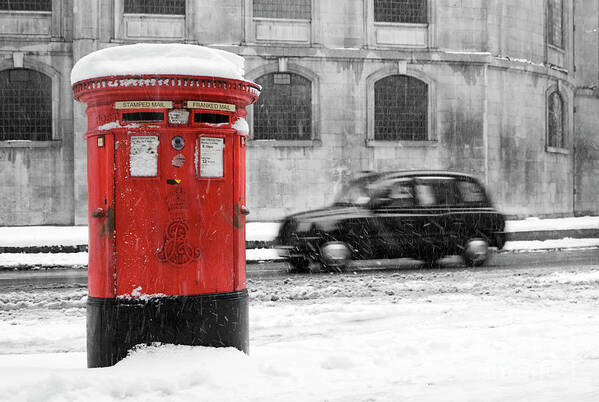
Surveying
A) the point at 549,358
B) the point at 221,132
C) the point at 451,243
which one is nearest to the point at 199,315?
the point at 221,132

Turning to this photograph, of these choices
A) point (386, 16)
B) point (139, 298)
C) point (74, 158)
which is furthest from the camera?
point (386, 16)

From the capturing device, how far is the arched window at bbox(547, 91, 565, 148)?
2835 centimetres

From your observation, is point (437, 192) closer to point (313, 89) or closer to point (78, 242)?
point (78, 242)

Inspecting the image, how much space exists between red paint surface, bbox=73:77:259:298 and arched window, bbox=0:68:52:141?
64.9 ft

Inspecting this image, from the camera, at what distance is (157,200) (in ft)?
15.7

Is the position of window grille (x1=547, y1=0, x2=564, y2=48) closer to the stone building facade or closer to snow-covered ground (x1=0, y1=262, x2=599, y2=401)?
the stone building facade

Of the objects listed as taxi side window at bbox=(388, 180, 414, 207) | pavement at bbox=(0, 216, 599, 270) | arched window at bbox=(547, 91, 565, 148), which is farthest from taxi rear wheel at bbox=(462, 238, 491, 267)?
arched window at bbox=(547, 91, 565, 148)

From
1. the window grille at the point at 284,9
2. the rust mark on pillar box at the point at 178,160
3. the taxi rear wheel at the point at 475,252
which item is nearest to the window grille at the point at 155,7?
the window grille at the point at 284,9

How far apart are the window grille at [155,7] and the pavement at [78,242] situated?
7.07 meters

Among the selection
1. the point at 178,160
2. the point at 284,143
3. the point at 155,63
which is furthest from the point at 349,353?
the point at 284,143

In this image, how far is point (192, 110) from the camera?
190 inches

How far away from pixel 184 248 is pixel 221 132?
813 millimetres

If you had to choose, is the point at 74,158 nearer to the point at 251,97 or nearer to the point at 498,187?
the point at 498,187

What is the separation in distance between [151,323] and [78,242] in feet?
40.6
